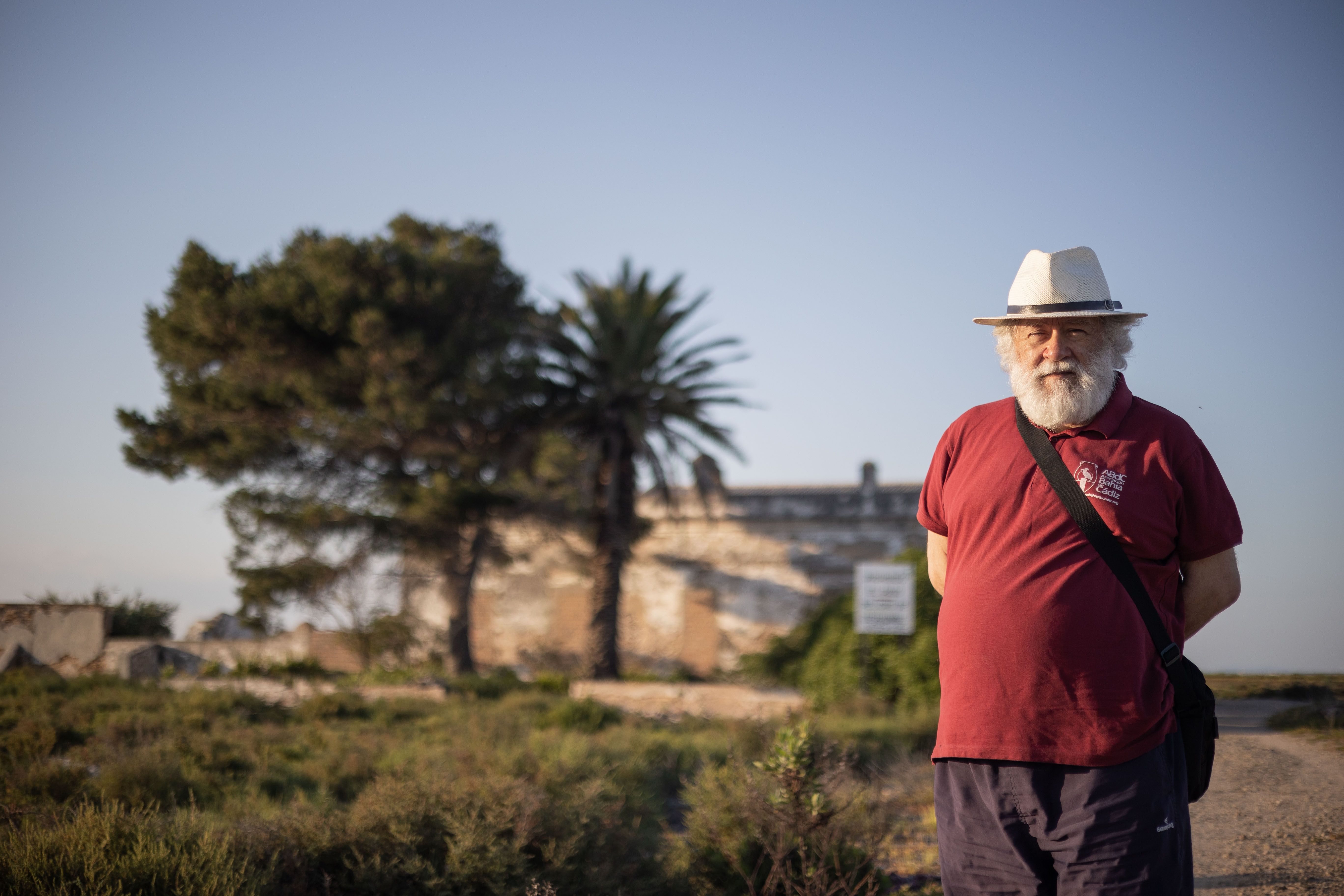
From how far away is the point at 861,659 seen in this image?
48.6 feet

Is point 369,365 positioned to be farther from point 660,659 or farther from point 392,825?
point 392,825

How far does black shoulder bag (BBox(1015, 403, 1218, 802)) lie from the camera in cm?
241

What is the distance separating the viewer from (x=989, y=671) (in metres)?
2.51

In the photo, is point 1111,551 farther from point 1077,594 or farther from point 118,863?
point 118,863

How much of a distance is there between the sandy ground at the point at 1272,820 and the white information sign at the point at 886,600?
920cm

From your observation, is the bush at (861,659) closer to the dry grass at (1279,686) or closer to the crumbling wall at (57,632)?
the dry grass at (1279,686)

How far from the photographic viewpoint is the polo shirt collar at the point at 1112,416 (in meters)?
2.57

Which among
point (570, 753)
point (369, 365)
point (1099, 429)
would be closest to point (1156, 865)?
point (1099, 429)

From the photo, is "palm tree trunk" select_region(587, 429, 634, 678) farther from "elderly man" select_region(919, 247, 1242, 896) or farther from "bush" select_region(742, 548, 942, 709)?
"elderly man" select_region(919, 247, 1242, 896)

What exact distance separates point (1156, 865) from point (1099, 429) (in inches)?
44.1

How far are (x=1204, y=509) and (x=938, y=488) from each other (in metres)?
0.76

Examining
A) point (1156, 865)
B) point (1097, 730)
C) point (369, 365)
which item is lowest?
point (1156, 865)

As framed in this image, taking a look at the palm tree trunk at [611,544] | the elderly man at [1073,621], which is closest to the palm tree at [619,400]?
the palm tree trunk at [611,544]

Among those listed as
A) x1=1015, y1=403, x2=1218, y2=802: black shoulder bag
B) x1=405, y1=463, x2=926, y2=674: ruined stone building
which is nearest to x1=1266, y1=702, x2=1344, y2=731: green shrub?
x1=1015, y1=403, x2=1218, y2=802: black shoulder bag
